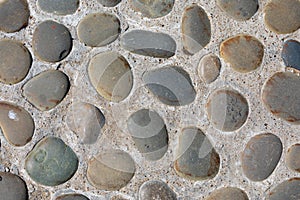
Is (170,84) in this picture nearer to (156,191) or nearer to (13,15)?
(156,191)

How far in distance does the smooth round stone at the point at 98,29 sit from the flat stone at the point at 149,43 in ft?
0.09

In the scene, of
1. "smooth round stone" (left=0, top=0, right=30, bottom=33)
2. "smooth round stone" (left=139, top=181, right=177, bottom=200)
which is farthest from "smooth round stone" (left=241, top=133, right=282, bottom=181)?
"smooth round stone" (left=0, top=0, right=30, bottom=33)

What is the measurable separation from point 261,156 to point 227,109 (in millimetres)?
116

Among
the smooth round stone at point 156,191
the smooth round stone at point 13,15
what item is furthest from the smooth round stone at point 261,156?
the smooth round stone at point 13,15

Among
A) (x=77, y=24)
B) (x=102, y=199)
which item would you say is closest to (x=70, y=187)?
(x=102, y=199)

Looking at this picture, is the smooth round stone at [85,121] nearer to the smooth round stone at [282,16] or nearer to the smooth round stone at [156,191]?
the smooth round stone at [156,191]

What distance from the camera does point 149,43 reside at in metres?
1.15

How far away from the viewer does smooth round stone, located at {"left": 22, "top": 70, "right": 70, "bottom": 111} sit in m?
1.15

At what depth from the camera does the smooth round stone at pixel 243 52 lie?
116 centimetres

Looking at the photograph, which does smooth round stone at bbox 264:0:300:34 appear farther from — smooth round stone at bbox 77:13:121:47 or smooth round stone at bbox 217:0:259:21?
smooth round stone at bbox 77:13:121:47

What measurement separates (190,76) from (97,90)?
0.19 metres

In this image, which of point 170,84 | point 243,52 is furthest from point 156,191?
point 243,52

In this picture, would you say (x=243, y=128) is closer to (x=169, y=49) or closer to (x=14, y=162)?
(x=169, y=49)

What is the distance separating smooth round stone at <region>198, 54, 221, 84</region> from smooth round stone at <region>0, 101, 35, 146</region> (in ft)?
1.15
